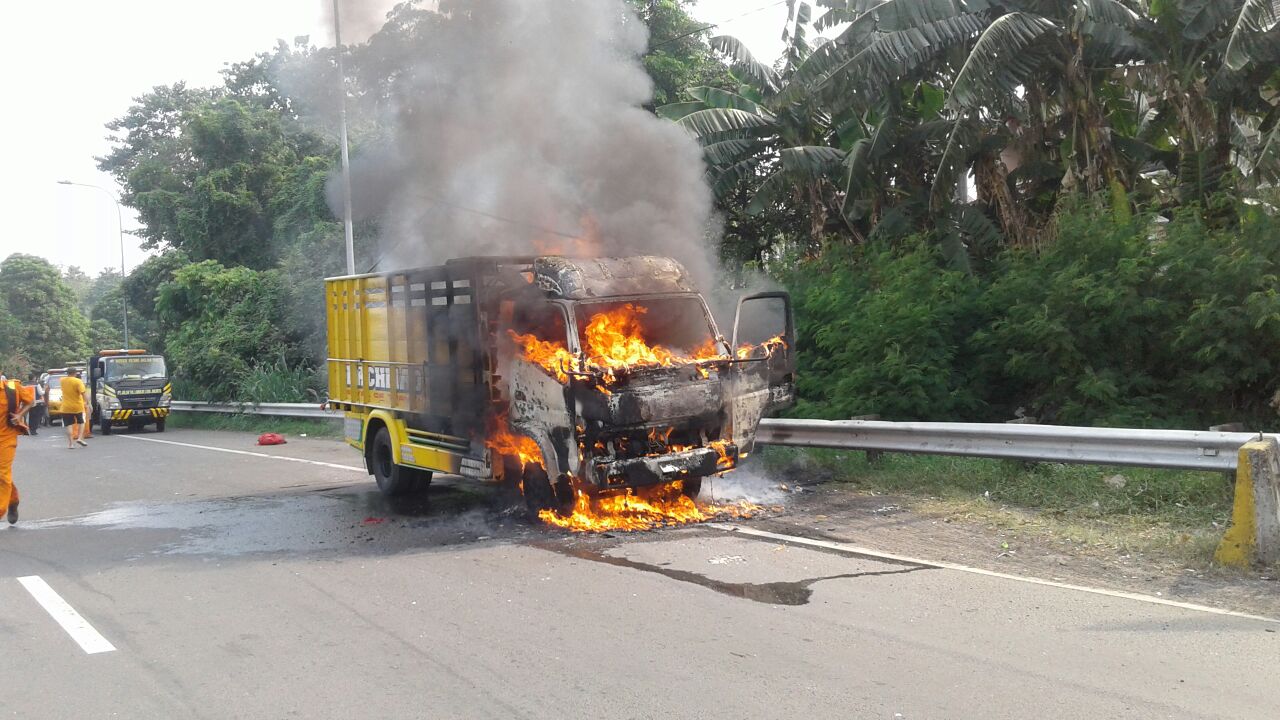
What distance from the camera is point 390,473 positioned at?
10812mm

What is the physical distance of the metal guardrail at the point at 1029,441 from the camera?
23.7 ft

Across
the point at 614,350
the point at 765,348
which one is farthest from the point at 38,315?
the point at 765,348

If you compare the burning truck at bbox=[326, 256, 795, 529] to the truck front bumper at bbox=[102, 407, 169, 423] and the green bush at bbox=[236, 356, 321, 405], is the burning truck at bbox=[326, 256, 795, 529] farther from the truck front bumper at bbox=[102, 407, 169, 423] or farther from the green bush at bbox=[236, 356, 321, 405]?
the truck front bumper at bbox=[102, 407, 169, 423]

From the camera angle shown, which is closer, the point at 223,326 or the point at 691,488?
the point at 691,488

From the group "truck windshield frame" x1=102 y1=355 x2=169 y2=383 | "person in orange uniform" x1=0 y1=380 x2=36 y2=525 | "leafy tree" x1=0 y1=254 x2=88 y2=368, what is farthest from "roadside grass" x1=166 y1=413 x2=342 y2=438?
"leafy tree" x1=0 y1=254 x2=88 y2=368

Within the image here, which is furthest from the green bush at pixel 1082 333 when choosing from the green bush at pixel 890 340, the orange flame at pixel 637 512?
the orange flame at pixel 637 512

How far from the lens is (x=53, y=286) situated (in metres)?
58.6

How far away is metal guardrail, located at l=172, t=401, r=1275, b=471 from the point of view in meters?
7.21

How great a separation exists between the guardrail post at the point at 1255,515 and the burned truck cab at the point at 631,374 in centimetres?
368

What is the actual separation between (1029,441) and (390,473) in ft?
20.7

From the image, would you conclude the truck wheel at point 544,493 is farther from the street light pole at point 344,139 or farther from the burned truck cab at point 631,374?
the street light pole at point 344,139

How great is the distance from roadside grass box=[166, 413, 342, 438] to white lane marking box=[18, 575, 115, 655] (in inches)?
512

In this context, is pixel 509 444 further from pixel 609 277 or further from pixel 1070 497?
pixel 1070 497

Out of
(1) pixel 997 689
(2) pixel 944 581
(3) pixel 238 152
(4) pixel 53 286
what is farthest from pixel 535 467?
(4) pixel 53 286
